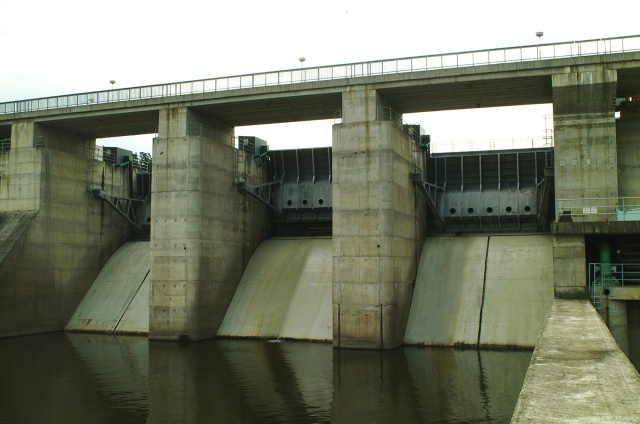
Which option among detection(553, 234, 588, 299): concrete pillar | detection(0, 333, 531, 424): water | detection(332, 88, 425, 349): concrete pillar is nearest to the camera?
detection(0, 333, 531, 424): water

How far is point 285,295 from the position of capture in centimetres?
3647

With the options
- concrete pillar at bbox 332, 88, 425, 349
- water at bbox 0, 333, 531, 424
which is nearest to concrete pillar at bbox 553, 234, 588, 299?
water at bbox 0, 333, 531, 424

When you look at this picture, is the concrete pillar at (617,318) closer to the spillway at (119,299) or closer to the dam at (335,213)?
the dam at (335,213)

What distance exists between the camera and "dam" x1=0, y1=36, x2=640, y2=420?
29.1 metres

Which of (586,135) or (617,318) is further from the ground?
(586,135)

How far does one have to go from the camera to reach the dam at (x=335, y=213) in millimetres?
29141

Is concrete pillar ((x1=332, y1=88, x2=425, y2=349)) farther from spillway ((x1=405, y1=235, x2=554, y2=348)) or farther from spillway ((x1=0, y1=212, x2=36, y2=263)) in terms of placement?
spillway ((x1=0, y1=212, x2=36, y2=263))

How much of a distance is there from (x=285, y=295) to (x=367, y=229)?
845 centimetres

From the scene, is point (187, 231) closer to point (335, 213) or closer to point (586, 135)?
point (335, 213)

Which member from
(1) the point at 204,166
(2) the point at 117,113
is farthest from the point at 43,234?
(1) the point at 204,166

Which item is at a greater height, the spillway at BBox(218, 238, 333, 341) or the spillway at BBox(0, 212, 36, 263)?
the spillway at BBox(0, 212, 36, 263)

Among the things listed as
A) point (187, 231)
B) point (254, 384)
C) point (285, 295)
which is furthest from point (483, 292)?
point (187, 231)

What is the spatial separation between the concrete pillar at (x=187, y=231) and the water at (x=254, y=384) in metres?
2.01

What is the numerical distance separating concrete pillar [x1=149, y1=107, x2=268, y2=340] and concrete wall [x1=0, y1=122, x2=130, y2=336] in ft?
26.4
